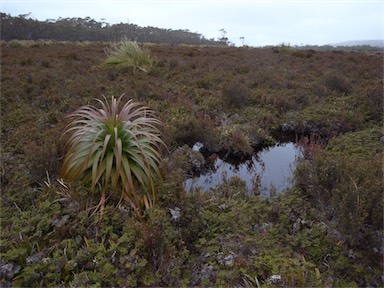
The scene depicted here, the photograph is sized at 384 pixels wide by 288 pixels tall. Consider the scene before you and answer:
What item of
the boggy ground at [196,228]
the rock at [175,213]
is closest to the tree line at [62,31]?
the boggy ground at [196,228]

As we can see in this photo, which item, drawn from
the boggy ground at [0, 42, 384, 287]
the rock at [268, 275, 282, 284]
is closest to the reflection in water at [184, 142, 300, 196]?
the boggy ground at [0, 42, 384, 287]

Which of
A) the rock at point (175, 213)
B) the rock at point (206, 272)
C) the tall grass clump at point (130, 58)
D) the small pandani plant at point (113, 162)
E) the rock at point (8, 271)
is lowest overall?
the rock at point (206, 272)

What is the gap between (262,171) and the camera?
549cm

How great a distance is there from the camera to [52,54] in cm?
1544

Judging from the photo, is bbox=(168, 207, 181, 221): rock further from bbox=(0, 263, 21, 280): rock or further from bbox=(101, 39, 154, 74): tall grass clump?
bbox=(101, 39, 154, 74): tall grass clump

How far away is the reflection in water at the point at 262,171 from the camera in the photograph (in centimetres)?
480

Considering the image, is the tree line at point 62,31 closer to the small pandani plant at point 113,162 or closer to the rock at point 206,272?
the small pandani plant at point 113,162

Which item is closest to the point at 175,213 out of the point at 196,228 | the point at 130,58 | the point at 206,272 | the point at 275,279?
the point at 196,228

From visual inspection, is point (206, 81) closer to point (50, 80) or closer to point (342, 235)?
point (50, 80)

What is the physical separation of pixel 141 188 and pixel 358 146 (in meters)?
4.16

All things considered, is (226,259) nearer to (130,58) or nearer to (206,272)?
(206,272)

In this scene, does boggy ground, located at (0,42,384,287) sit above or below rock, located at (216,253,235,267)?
above

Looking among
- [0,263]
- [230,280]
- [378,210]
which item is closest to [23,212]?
[0,263]

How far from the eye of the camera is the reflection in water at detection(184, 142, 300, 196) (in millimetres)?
4797
